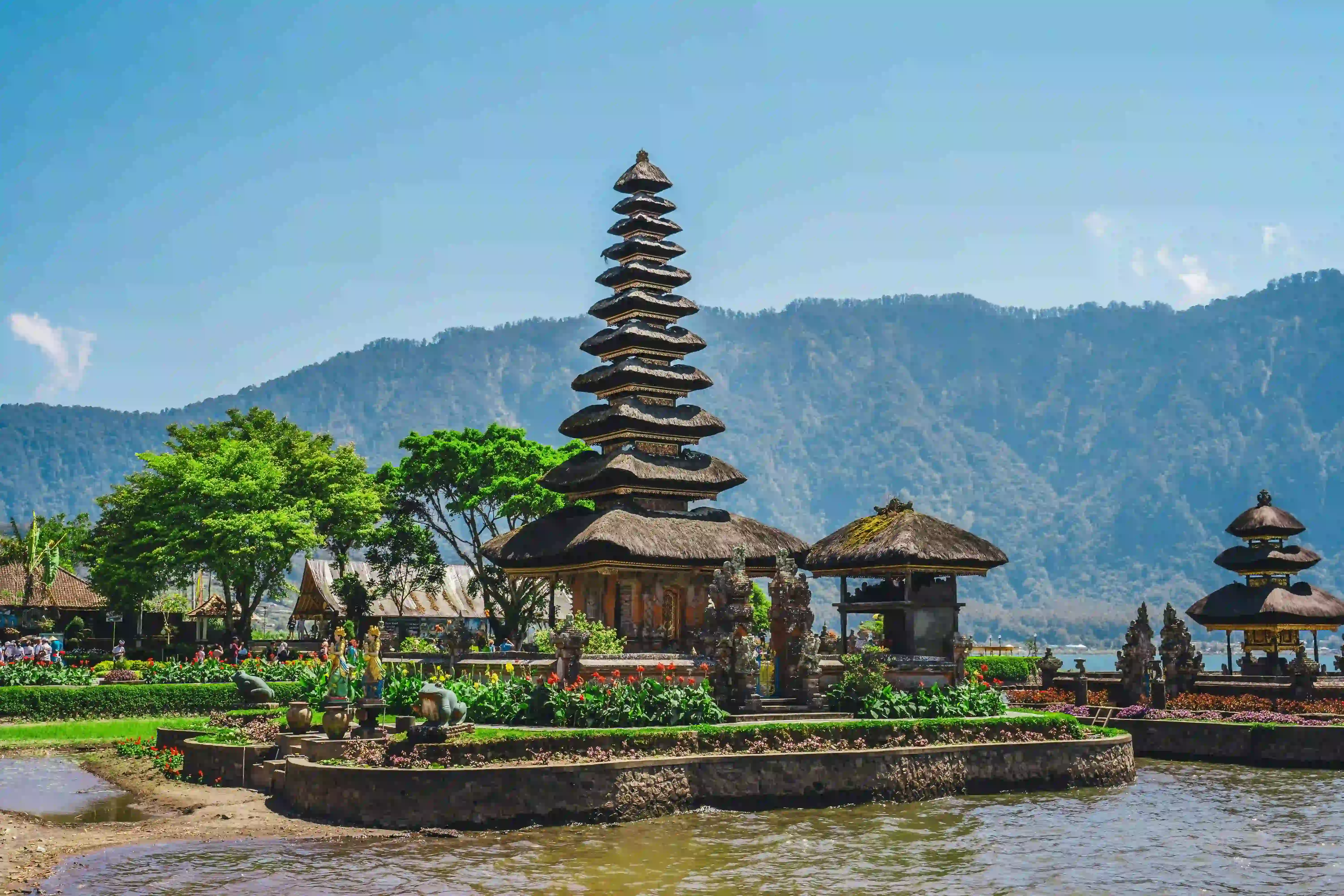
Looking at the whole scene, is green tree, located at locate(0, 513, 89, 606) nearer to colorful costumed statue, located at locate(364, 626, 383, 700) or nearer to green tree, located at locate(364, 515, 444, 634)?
green tree, located at locate(364, 515, 444, 634)

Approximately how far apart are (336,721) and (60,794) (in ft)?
18.2

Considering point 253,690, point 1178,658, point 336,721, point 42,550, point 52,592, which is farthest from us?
point 52,592

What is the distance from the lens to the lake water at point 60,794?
23.6m

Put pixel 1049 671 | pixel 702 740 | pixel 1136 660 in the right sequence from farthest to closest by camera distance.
→ 1. pixel 1049 671
2. pixel 1136 660
3. pixel 702 740

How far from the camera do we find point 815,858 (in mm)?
20984

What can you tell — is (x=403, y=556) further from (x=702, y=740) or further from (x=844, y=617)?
(x=702, y=740)

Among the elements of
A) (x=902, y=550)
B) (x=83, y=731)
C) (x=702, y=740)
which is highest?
(x=902, y=550)

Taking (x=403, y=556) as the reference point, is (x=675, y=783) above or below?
below

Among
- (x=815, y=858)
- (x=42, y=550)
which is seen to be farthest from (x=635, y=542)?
(x=42, y=550)

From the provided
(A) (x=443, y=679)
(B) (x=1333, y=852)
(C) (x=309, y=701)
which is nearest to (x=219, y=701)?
A: (C) (x=309, y=701)

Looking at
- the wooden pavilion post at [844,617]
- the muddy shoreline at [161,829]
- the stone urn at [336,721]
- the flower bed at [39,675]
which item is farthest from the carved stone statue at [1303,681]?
the flower bed at [39,675]

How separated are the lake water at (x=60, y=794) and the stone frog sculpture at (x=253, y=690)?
4.57m

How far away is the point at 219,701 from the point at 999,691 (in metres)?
21.0

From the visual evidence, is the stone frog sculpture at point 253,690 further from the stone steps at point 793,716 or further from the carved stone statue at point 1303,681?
the carved stone statue at point 1303,681
